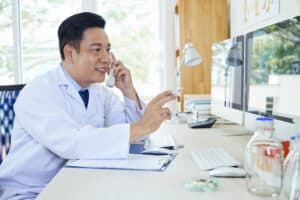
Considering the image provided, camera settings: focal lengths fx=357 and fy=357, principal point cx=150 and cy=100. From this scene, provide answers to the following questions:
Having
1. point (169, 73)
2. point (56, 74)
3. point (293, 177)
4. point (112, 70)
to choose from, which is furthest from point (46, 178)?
point (169, 73)

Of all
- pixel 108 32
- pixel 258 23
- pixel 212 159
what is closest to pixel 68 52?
pixel 212 159

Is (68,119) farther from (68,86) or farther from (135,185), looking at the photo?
(135,185)

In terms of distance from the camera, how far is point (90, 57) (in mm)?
1430

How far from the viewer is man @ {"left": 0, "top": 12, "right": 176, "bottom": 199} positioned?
3.79 feet

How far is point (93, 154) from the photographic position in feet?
3.76

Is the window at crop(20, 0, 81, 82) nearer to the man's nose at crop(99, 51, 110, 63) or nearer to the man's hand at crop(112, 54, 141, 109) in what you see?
the man's hand at crop(112, 54, 141, 109)

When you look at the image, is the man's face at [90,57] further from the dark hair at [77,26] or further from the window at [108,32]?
the window at [108,32]

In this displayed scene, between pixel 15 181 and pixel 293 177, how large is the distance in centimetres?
92

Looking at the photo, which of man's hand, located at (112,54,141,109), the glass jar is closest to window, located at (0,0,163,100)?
man's hand, located at (112,54,141,109)

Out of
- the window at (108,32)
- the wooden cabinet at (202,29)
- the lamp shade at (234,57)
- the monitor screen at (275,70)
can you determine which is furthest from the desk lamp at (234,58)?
the window at (108,32)

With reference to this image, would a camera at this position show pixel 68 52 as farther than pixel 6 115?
No

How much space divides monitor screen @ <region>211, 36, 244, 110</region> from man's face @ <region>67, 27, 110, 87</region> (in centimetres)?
57

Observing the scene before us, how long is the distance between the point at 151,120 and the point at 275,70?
0.44 meters

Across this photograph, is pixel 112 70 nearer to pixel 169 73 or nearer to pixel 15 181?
pixel 15 181
